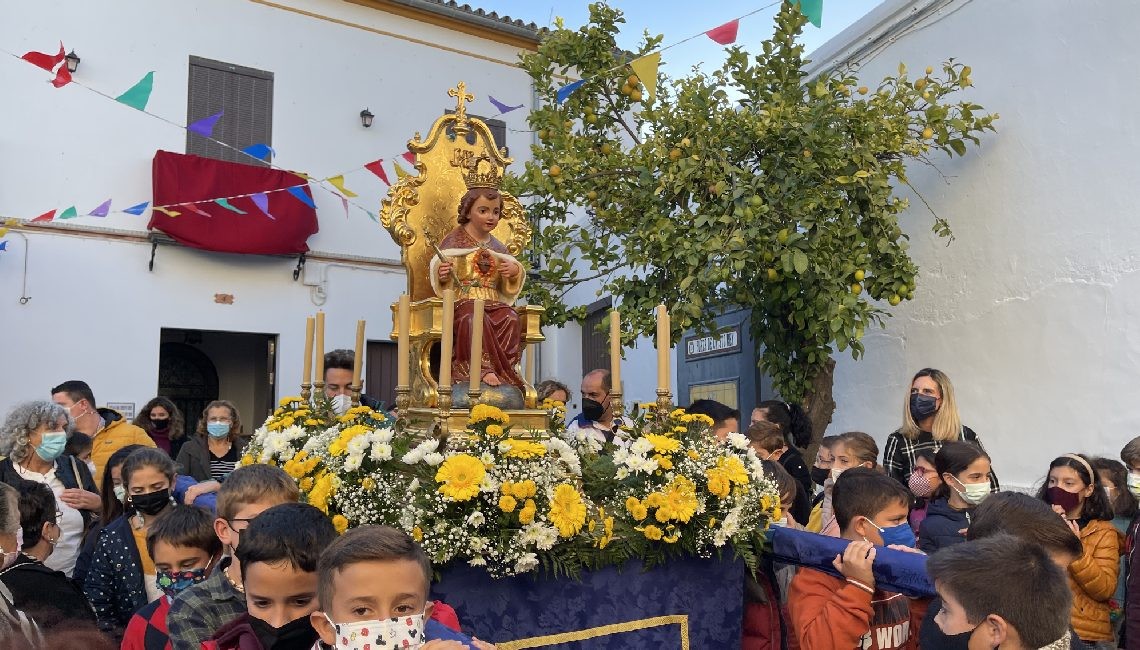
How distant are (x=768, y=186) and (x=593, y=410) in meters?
1.78

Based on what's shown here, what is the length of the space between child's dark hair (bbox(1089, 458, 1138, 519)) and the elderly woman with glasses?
4.71 meters

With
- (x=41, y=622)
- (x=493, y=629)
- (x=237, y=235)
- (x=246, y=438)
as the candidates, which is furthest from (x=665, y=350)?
(x=237, y=235)

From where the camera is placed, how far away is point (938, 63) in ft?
20.7

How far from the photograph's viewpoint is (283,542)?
7.13 feet

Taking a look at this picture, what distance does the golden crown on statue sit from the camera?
14.5 ft

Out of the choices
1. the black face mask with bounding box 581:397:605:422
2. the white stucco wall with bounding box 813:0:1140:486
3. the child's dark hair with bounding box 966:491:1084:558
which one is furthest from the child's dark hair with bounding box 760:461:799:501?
the white stucco wall with bounding box 813:0:1140:486

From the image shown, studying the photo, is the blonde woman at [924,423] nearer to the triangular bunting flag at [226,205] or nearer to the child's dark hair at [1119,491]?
the child's dark hair at [1119,491]

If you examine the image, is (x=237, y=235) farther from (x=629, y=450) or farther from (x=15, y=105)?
(x=629, y=450)

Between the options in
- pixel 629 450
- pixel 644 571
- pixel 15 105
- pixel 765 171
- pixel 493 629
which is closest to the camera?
pixel 493 629

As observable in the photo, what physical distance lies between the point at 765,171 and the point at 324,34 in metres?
7.15

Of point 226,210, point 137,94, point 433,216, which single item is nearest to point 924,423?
point 433,216

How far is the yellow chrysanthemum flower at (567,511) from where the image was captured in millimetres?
2834

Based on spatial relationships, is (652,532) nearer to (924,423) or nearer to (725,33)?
(924,423)

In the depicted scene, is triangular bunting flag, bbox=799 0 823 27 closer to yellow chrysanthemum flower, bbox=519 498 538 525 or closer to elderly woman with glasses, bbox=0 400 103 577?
yellow chrysanthemum flower, bbox=519 498 538 525
